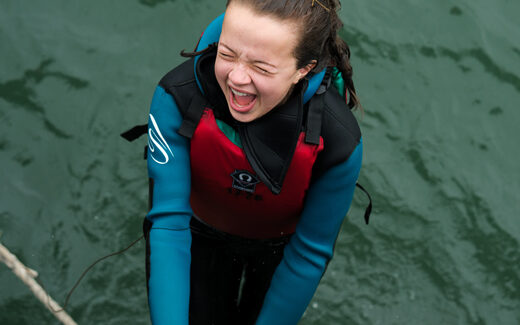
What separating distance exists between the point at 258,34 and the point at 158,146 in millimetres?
590

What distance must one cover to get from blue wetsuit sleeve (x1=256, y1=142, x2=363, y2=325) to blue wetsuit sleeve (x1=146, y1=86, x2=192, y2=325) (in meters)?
0.35

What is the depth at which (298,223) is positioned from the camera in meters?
2.34

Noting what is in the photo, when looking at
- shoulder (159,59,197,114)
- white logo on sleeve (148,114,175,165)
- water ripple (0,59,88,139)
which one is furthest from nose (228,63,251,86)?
water ripple (0,59,88,139)

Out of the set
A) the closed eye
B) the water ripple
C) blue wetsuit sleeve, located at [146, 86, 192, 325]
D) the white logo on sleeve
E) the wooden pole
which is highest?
the closed eye

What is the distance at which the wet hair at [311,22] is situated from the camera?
5.77 ft

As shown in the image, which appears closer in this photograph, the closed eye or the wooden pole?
the closed eye

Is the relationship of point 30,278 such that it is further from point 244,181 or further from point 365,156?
point 365,156

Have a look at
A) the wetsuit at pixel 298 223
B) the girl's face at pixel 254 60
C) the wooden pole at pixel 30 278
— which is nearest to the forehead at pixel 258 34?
the girl's face at pixel 254 60

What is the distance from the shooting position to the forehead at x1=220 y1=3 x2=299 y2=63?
5.75 ft

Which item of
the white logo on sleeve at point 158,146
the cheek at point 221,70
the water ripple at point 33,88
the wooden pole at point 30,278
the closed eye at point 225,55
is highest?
the closed eye at point 225,55

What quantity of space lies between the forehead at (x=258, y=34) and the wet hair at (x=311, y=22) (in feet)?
0.06

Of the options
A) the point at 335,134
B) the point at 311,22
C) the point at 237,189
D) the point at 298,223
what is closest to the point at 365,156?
the point at 298,223

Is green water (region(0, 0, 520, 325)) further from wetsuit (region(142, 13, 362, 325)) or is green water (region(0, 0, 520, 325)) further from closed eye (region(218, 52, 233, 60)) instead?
closed eye (region(218, 52, 233, 60))

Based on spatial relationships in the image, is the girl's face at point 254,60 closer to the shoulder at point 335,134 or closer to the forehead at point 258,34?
the forehead at point 258,34
